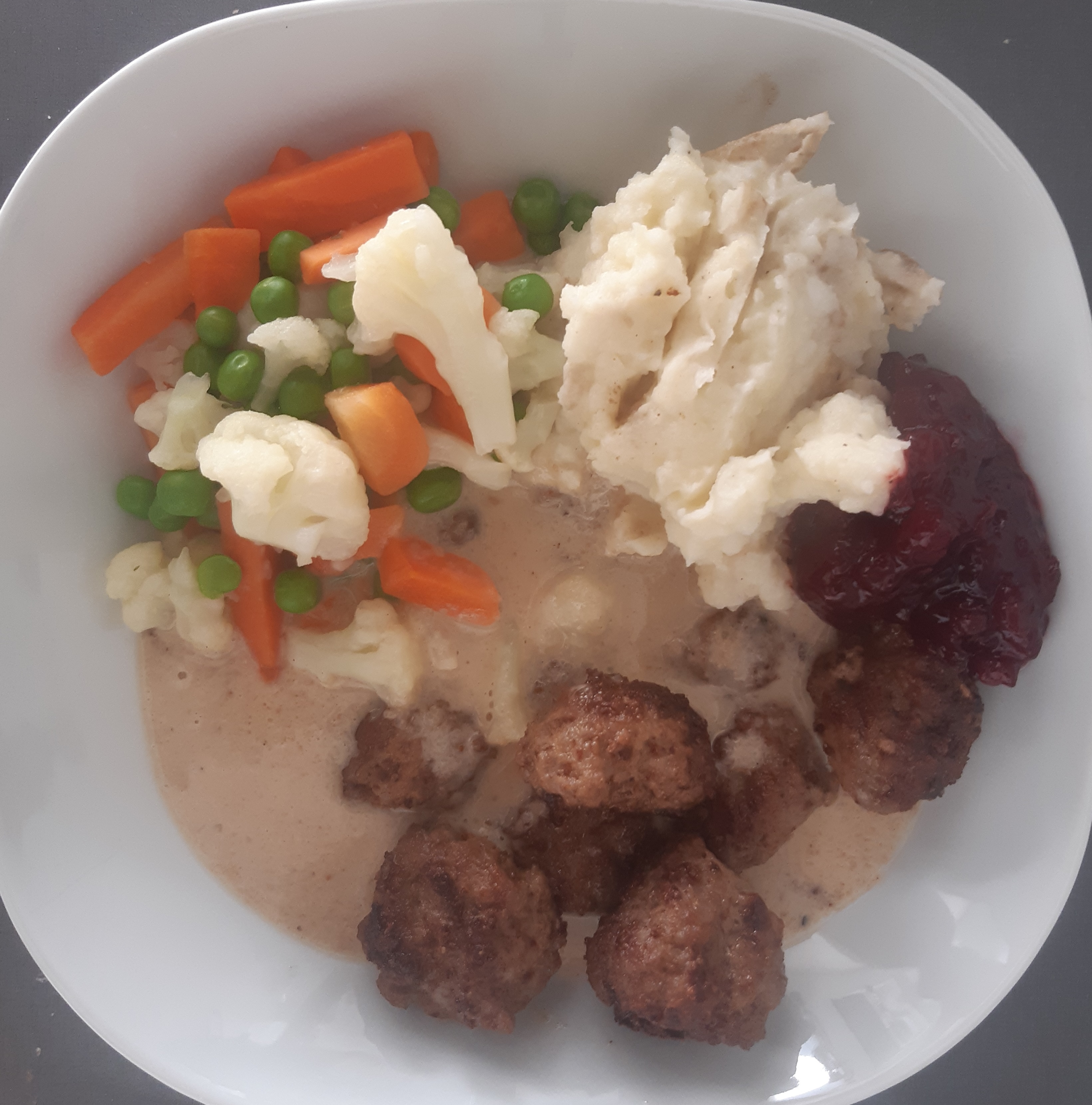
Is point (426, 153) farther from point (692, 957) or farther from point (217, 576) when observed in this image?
point (692, 957)

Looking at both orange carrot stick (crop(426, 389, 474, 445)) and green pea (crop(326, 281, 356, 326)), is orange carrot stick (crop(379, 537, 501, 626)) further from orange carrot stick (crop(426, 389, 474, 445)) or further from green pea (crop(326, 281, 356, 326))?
green pea (crop(326, 281, 356, 326))

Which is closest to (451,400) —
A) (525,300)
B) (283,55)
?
(525,300)

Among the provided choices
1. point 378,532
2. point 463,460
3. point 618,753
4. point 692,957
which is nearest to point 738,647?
point 618,753

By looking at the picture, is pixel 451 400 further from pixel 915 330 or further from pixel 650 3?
pixel 915 330

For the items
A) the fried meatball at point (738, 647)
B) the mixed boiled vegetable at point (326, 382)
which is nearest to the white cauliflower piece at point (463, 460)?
the mixed boiled vegetable at point (326, 382)

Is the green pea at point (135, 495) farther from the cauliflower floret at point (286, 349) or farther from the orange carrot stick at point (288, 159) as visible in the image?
the orange carrot stick at point (288, 159)
